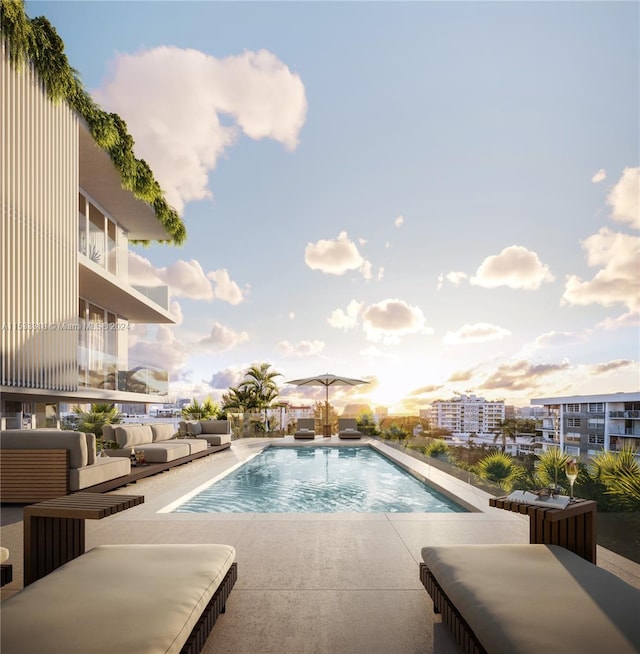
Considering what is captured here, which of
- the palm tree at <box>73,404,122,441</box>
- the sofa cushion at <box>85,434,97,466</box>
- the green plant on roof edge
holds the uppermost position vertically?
Answer: the green plant on roof edge

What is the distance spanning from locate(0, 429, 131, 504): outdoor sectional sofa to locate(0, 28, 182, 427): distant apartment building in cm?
290

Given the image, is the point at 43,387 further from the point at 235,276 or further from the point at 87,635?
the point at 235,276

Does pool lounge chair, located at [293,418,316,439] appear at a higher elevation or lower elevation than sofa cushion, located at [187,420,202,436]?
→ lower

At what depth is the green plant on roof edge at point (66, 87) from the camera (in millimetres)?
9375

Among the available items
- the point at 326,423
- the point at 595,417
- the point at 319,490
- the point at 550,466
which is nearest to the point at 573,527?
the point at 550,466

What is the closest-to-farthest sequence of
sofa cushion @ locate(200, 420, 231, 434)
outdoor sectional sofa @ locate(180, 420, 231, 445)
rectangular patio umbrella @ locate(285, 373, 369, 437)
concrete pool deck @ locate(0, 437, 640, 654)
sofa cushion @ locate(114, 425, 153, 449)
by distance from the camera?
concrete pool deck @ locate(0, 437, 640, 654) < sofa cushion @ locate(114, 425, 153, 449) < outdoor sectional sofa @ locate(180, 420, 231, 445) < sofa cushion @ locate(200, 420, 231, 434) < rectangular patio umbrella @ locate(285, 373, 369, 437)

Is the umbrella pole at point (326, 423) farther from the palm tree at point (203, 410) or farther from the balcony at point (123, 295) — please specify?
the balcony at point (123, 295)

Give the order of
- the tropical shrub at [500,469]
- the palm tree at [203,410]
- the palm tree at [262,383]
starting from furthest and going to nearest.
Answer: the palm tree at [262,383] < the palm tree at [203,410] < the tropical shrub at [500,469]

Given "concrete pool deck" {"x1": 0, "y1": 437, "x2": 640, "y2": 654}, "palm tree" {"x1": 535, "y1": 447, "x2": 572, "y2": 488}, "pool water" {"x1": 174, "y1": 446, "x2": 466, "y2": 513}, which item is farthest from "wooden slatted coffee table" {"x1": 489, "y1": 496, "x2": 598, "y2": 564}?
"palm tree" {"x1": 535, "y1": 447, "x2": 572, "y2": 488}

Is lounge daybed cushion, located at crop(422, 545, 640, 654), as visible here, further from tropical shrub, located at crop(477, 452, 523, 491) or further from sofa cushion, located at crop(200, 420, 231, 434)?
sofa cushion, located at crop(200, 420, 231, 434)

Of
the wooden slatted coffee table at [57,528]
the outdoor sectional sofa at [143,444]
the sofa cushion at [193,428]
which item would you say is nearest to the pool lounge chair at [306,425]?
the sofa cushion at [193,428]

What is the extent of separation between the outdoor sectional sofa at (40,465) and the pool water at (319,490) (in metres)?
1.46

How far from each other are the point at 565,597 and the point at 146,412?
47.8 feet

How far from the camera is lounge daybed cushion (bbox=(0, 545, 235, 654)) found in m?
1.83
